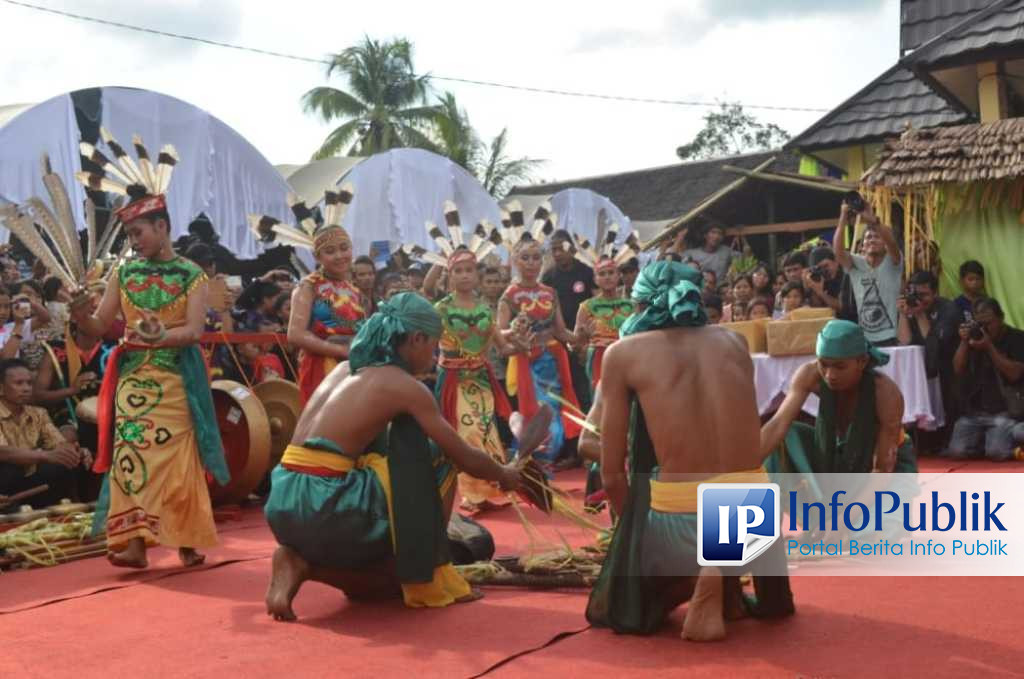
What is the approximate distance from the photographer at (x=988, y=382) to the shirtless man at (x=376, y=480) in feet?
18.7

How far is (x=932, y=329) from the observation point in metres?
8.91

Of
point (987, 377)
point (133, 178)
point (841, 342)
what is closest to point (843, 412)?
point (841, 342)

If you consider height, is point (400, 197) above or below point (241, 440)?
above

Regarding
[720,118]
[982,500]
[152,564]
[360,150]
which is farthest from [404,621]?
[720,118]

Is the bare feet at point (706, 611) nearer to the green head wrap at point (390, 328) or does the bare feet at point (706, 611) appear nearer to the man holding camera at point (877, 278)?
the green head wrap at point (390, 328)

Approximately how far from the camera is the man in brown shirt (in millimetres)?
6539

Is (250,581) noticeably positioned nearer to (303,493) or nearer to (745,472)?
(303,493)

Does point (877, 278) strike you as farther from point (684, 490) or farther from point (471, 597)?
point (684, 490)

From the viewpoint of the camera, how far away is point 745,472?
3543 millimetres

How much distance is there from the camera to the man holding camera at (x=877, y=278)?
28.2 ft

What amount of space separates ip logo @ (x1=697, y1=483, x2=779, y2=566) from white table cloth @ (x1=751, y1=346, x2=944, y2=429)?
4.91 metres

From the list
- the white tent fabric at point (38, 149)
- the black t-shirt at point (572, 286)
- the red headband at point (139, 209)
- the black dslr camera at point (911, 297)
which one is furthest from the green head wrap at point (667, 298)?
the white tent fabric at point (38, 149)

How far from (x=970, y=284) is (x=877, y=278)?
100 centimetres

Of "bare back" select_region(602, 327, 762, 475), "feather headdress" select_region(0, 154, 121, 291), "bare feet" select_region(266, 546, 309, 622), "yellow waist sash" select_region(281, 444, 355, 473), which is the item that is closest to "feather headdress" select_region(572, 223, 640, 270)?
"feather headdress" select_region(0, 154, 121, 291)
